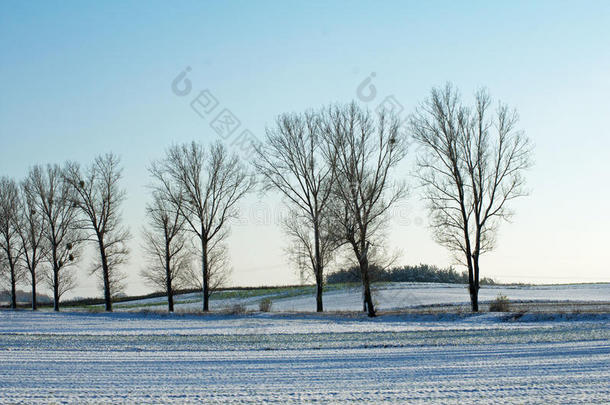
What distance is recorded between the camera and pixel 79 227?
44.3 metres

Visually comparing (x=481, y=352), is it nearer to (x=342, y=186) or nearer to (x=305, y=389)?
(x=305, y=389)

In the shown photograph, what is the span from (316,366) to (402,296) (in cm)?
3989

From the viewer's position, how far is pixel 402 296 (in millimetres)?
52312

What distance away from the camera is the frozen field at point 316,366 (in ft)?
32.0

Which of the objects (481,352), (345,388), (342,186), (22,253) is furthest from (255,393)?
(22,253)

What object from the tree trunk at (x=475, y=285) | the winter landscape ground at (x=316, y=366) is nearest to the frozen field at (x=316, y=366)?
the winter landscape ground at (x=316, y=366)

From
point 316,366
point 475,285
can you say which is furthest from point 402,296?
point 316,366

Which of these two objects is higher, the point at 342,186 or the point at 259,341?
the point at 342,186

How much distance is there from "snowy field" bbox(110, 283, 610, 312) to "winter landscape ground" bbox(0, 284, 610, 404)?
24352mm

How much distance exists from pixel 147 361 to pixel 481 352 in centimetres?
863

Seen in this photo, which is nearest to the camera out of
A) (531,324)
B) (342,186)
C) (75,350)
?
(75,350)

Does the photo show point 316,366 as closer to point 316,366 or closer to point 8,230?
point 316,366

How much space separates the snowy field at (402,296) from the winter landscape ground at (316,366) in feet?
79.9

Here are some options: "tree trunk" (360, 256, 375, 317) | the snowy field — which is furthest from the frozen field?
the snowy field
